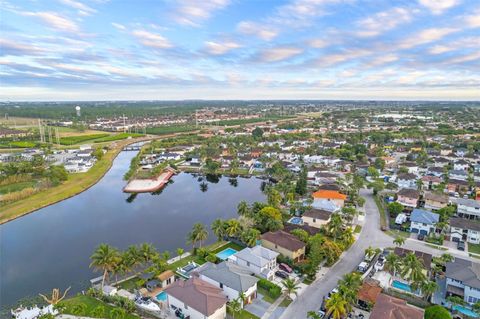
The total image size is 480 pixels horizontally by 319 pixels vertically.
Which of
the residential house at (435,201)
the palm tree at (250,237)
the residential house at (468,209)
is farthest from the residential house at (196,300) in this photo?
the residential house at (468,209)

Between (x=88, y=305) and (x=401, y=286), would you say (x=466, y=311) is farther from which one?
(x=88, y=305)

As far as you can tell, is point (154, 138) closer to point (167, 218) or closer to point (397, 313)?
point (167, 218)

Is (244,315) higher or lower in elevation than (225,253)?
lower

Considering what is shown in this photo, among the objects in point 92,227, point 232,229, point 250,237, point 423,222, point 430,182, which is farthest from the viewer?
point 430,182

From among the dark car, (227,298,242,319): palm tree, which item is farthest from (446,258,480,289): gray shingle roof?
(227,298,242,319): palm tree

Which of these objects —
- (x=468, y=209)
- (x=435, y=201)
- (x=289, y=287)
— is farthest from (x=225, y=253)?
(x=468, y=209)

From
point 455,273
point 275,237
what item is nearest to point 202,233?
point 275,237

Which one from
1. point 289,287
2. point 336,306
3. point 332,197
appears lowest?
point 289,287

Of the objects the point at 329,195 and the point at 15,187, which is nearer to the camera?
the point at 329,195
